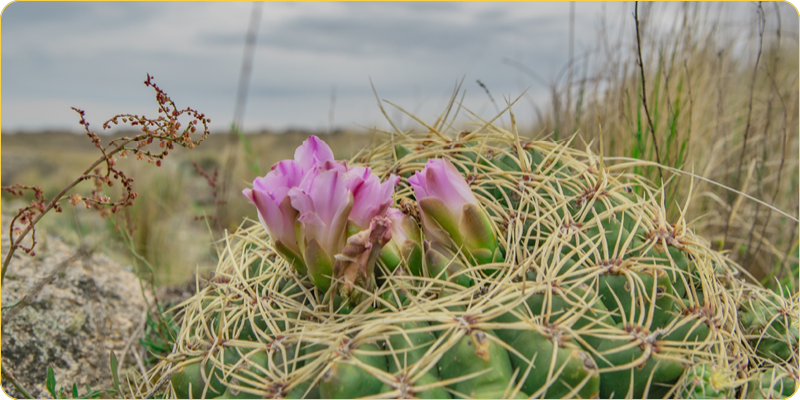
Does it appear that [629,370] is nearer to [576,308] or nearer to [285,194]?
[576,308]

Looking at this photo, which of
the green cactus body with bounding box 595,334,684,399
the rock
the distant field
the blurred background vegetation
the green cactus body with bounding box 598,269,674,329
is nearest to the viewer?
the green cactus body with bounding box 595,334,684,399

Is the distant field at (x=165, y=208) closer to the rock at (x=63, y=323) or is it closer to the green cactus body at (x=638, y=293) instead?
the rock at (x=63, y=323)

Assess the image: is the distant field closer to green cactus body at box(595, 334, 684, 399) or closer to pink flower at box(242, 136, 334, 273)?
pink flower at box(242, 136, 334, 273)

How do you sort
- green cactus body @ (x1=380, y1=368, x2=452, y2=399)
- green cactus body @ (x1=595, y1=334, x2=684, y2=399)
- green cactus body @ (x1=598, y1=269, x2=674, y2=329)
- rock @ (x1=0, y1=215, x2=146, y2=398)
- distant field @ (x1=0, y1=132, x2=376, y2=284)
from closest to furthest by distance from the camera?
green cactus body @ (x1=380, y1=368, x2=452, y2=399) → green cactus body @ (x1=595, y1=334, x2=684, y2=399) → green cactus body @ (x1=598, y1=269, x2=674, y2=329) → rock @ (x1=0, y1=215, x2=146, y2=398) → distant field @ (x1=0, y1=132, x2=376, y2=284)

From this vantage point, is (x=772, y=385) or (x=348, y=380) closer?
(x=348, y=380)

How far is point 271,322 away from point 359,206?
16.8 inches

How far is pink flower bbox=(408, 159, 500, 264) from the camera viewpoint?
1.61 meters

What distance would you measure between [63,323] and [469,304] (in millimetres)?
1991

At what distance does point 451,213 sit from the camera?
1628mm

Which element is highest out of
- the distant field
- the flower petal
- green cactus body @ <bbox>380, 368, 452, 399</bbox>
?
the flower petal

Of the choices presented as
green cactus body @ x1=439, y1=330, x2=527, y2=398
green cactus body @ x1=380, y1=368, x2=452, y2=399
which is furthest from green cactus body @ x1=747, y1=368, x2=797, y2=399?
green cactus body @ x1=380, y1=368, x2=452, y2=399

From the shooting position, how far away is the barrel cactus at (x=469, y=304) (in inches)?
55.1

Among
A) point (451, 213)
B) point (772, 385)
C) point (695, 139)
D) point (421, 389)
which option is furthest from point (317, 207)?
point (695, 139)

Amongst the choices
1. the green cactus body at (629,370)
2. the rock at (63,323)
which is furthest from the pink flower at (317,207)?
the rock at (63,323)
